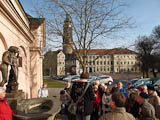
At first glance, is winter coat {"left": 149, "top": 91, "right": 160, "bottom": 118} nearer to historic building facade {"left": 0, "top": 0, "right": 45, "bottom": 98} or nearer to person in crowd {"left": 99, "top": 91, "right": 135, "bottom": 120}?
person in crowd {"left": 99, "top": 91, "right": 135, "bottom": 120}

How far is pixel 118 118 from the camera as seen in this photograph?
79.8 inches

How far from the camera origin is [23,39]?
1045 cm

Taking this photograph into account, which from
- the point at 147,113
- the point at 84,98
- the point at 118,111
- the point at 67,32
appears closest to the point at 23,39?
the point at 67,32

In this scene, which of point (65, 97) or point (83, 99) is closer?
point (83, 99)

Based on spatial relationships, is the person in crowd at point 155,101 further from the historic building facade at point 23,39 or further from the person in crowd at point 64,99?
the historic building facade at point 23,39

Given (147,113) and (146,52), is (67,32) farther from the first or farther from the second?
(146,52)

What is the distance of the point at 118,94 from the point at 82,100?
67.0 inches

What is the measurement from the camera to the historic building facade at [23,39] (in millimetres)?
6793

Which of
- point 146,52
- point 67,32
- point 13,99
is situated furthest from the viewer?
point 146,52

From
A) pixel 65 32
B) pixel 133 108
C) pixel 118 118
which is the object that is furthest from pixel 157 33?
pixel 118 118

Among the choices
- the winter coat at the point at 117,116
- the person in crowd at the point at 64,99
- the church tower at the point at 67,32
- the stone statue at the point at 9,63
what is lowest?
the person in crowd at the point at 64,99

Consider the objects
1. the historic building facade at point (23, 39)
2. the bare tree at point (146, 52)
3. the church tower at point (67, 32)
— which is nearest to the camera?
the historic building facade at point (23, 39)

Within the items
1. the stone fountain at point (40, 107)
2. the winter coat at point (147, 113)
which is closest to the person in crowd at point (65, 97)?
the stone fountain at point (40, 107)

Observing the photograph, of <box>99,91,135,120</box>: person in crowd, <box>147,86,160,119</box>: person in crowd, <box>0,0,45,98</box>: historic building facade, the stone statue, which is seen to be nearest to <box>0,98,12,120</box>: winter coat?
the stone statue
